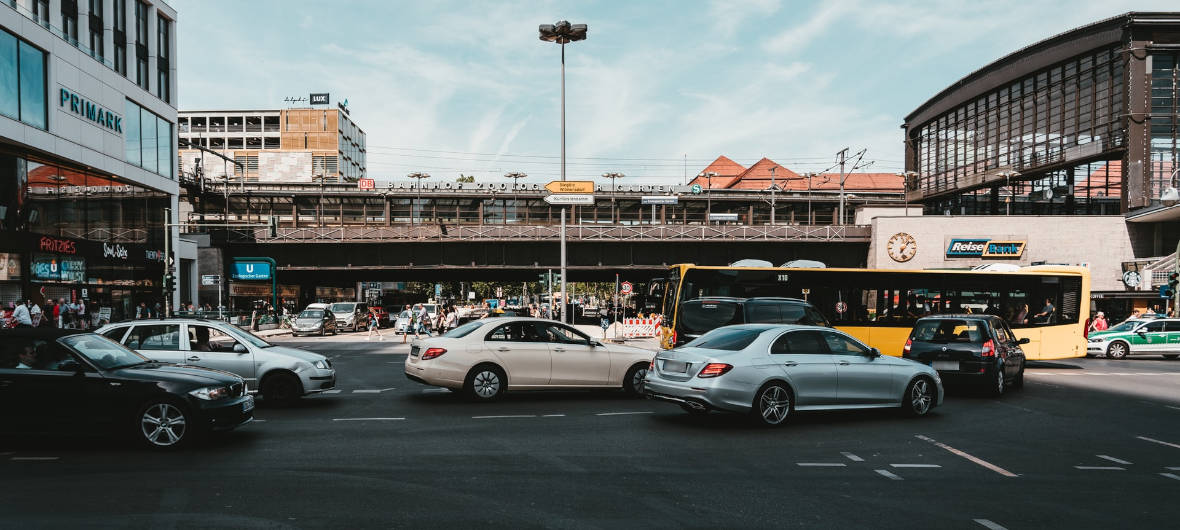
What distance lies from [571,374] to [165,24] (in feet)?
144

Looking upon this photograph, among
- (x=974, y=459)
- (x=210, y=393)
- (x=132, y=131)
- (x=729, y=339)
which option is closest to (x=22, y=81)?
(x=132, y=131)

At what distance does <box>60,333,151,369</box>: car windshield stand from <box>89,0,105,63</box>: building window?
1372 inches

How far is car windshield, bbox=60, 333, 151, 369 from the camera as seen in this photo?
841 centimetres

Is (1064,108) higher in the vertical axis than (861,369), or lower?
higher

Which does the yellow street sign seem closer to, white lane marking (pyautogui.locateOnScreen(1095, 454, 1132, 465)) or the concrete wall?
white lane marking (pyautogui.locateOnScreen(1095, 454, 1132, 465))

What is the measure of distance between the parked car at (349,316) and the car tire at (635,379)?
29.1 meters

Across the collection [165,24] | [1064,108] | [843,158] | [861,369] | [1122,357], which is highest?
[165,24]

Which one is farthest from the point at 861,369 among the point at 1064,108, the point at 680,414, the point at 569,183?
the point at 1064,108

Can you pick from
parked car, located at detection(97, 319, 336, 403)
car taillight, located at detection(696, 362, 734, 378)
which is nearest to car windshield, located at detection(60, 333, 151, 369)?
parked car, located at detection(97, 319, 336, 403)

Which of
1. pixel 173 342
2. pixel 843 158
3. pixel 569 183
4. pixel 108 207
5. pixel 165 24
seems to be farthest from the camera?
pixel 843 158

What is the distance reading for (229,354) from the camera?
12156 millimetres

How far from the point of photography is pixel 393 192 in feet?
194

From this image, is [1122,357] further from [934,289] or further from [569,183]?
[569,183]

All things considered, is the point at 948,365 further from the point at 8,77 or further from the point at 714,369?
the point at 8,77
